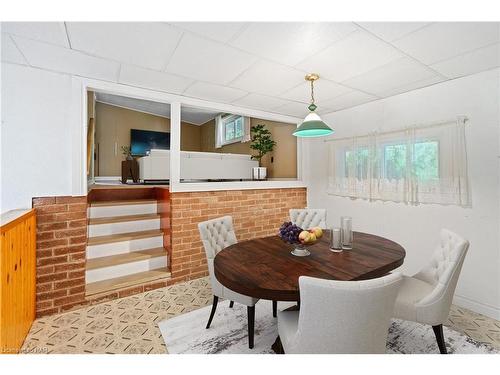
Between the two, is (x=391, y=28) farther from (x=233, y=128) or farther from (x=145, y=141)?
(x=145, y=141)

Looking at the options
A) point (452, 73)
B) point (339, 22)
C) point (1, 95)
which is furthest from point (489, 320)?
point (1, 95)

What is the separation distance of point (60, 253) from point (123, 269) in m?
0.68

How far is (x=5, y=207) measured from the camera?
205 cm

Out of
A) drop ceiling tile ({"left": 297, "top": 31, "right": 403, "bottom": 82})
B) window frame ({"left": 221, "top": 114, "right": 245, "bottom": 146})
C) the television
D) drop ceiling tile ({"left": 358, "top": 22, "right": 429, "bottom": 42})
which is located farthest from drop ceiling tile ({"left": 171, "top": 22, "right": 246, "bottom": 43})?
the television

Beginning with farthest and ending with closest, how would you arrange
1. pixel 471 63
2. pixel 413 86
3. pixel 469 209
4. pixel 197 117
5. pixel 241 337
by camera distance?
pixel 197 117
pixel 413 86
pixel 469 209
pixel 471 63
pixel 241 337

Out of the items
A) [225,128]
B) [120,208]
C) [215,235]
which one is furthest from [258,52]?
[225,128]

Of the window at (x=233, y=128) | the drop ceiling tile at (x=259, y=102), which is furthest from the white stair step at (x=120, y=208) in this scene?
the window at (x=233, y=128)

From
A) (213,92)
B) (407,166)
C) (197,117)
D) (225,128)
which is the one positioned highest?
(197,117)

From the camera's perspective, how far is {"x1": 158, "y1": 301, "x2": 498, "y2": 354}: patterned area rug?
1736 millimetres

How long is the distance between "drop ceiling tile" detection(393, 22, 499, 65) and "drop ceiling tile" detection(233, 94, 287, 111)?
155 cm

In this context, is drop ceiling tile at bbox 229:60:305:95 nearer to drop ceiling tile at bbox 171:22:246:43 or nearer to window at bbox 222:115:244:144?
drop ceiling tile at bbox 171:22:246:43

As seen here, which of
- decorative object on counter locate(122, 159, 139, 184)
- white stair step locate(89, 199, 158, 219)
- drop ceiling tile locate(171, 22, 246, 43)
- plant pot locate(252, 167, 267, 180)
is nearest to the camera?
drop ceiling tile locate(171, 22, 246, 43)

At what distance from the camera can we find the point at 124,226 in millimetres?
3148

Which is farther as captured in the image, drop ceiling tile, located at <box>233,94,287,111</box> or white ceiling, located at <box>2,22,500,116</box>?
drop ceiling tile, located at <box>233,94,287,111</box>
